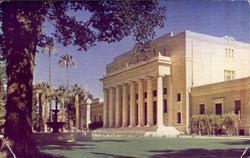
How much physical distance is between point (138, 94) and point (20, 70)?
31.4m

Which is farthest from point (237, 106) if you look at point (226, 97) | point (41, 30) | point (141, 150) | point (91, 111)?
point (91, 111)

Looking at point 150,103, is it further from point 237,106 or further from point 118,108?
point 237,106

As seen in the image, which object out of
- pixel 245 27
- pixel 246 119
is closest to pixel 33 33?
pixel 245 27

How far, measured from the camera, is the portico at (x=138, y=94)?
3588 cm

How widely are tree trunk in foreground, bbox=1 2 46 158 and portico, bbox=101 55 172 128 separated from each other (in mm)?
26354

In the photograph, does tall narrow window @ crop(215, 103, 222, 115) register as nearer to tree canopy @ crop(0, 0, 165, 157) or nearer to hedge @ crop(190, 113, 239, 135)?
hedge @ crop(190, 113, 239, 135)

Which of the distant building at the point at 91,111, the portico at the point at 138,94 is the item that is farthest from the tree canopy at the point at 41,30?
the distant building at the point at 91,111

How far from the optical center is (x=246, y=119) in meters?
28.4

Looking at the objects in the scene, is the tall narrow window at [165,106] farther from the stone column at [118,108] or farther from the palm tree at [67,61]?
the palm tree at [67,61]

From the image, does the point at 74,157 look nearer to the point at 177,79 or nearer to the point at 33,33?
the point at 33,33

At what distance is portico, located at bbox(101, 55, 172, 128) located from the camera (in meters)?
35.9

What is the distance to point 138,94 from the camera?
40469 mm

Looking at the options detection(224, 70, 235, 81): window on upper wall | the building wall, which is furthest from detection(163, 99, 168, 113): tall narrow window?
detection(224, 70, 235, 81): window on upper wall

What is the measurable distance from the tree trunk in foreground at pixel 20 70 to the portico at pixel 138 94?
86.5 ft
